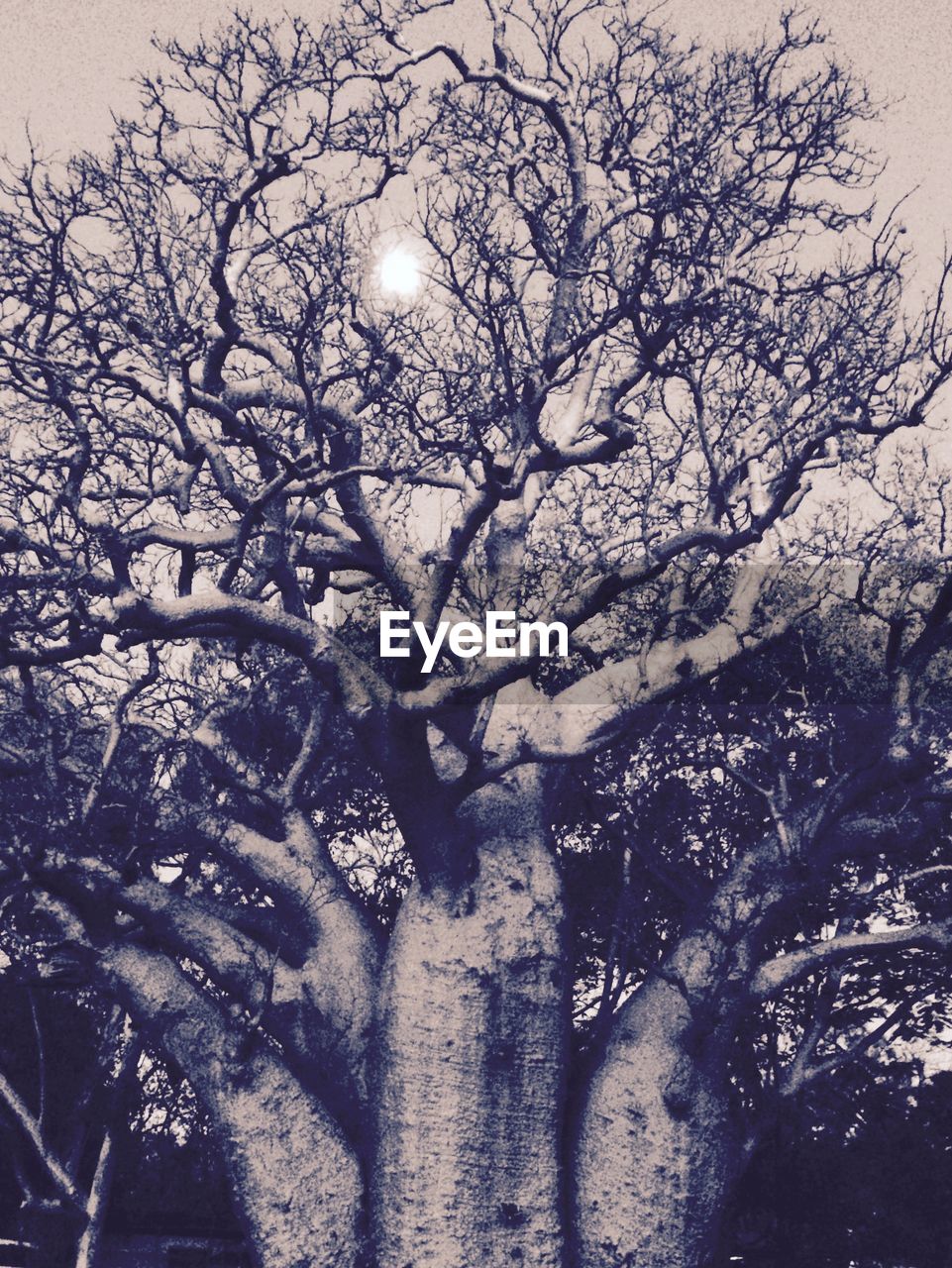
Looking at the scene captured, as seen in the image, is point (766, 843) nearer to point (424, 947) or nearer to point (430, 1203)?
point (424, 947)

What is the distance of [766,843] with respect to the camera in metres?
8.88

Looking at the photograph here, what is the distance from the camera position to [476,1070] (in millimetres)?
8125

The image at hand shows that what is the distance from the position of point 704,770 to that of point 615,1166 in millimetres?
3674

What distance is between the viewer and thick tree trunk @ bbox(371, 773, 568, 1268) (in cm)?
789

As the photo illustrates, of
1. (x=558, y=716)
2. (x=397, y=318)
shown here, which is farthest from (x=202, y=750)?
(x=397, y=318)

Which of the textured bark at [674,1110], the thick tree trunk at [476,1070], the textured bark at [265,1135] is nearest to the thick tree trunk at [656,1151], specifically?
the textured bark at [674,1110]

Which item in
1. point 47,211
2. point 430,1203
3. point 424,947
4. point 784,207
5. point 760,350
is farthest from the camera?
point 784,207

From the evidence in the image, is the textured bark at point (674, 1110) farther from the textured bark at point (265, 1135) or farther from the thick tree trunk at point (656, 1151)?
the textured bark at point (265, 1135)

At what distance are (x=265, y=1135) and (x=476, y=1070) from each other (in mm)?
1458

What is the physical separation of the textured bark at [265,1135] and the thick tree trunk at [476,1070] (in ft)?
0.90

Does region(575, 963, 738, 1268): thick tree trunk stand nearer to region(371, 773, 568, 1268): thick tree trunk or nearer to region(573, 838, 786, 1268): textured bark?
region(573, 838, 786, 1268): textured bark

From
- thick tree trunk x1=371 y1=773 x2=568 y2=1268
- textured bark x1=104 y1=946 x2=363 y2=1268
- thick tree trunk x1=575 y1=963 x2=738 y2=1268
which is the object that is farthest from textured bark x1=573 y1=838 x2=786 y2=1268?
textured bark x1=104 y1=946 x2=363 y2=1268

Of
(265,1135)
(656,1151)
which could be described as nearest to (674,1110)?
(656,1151)

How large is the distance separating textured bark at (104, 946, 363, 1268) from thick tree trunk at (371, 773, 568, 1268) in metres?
0.27
